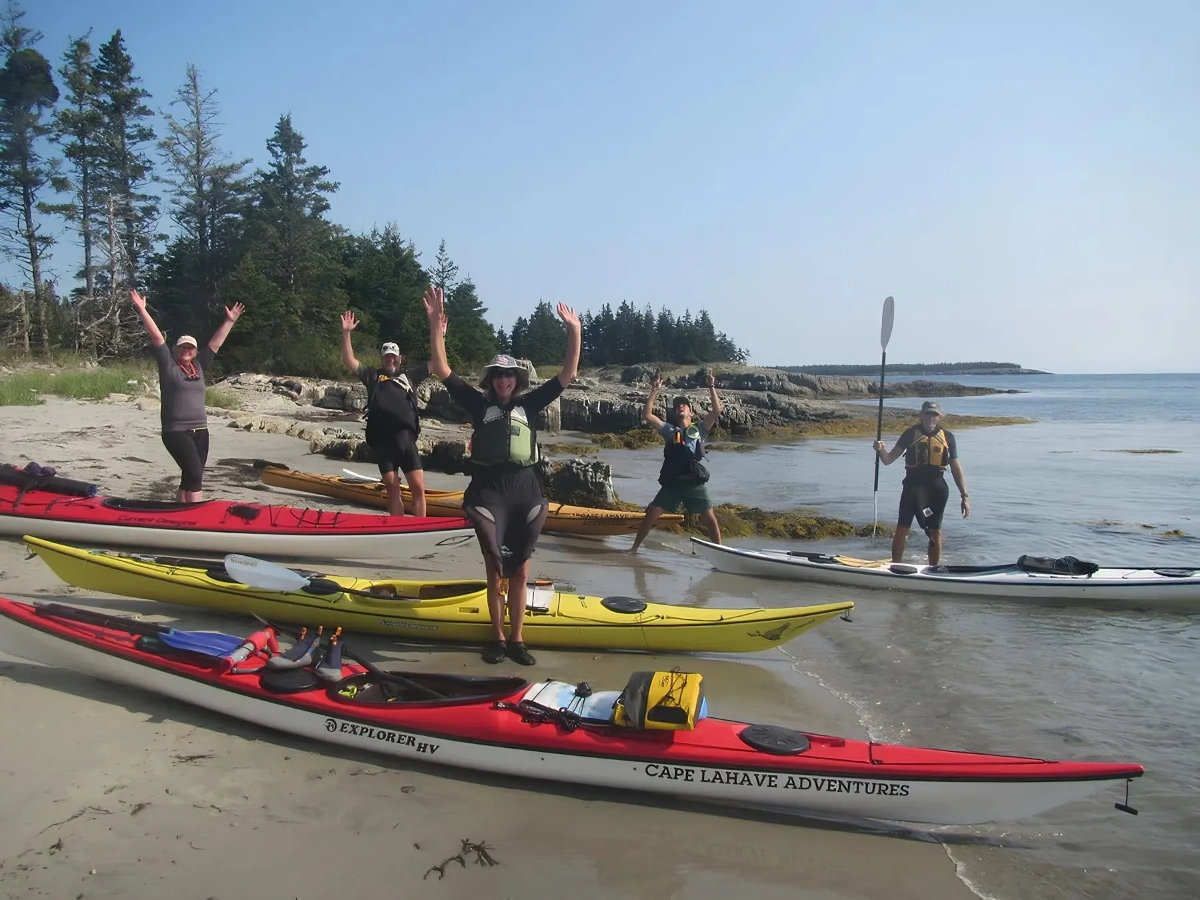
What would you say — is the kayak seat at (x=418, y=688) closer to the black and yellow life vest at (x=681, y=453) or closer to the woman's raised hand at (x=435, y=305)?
the woman's raised hand at (x=435, y=305)

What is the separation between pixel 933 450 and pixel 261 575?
5969 millimetres

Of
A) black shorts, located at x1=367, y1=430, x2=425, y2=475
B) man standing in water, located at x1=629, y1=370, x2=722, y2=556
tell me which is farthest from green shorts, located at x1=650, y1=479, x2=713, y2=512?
black shorts, located at x1=367, y1=430, x2=425, y2=475

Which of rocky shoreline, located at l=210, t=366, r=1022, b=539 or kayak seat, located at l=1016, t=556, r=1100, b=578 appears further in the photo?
rocky shoreline, located at l=210, t=366, r=1022, b=539

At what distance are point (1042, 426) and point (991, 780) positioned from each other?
35.3 meters

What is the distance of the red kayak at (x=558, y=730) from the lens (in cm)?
290

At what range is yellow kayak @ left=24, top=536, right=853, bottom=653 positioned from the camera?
4.66 metres

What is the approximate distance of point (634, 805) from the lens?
3.15 m

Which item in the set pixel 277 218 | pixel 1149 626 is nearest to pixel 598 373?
pixel 277 218

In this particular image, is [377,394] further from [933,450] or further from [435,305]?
[933,450]

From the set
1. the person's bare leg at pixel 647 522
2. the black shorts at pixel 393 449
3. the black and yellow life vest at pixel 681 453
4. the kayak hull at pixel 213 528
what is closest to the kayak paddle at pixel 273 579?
the kayak hull at pixel 213 528

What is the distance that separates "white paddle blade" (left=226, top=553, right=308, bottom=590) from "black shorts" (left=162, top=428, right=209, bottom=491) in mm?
2168

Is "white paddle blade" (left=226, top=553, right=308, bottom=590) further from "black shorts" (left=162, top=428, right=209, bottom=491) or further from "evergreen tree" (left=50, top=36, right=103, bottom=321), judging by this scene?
"evergreen tree" (left=50, top=36, right=103, bottom=321)

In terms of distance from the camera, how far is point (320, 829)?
285cm

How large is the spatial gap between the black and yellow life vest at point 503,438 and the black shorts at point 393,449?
250cm
